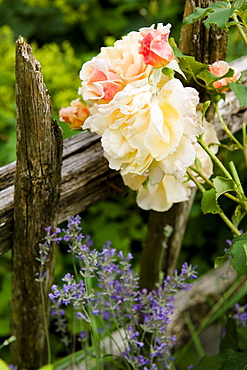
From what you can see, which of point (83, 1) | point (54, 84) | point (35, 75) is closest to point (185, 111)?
point (35, 75)

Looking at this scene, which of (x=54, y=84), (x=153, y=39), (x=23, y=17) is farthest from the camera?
(x=23, y=17)

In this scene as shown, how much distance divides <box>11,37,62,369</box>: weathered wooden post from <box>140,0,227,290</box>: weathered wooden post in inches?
13.7

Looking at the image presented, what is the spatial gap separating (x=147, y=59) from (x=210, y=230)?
48.6 inches

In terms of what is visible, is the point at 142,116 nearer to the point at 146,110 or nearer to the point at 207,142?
the point at 146,110

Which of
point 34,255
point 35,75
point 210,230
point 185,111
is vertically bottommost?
point 210,230

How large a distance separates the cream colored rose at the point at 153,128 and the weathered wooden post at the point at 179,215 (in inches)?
11.3

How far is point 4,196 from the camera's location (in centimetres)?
106

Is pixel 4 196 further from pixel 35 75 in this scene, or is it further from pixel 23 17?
pixel 23 17

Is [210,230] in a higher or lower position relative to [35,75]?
lower

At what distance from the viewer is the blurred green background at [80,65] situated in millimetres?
1822

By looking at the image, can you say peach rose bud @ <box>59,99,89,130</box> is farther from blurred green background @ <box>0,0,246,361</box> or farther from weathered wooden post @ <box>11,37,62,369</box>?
blurred green background @ <box>0,0,246,361</box>

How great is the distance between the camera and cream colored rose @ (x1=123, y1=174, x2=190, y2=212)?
1048 mm

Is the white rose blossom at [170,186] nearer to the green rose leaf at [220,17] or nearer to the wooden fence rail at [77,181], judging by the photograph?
the wooden fence rail at [77,181]

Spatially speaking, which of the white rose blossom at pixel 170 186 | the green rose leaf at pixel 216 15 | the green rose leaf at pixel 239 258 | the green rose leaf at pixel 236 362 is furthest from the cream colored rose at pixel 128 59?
the green rose leaf at pixel 236 362
